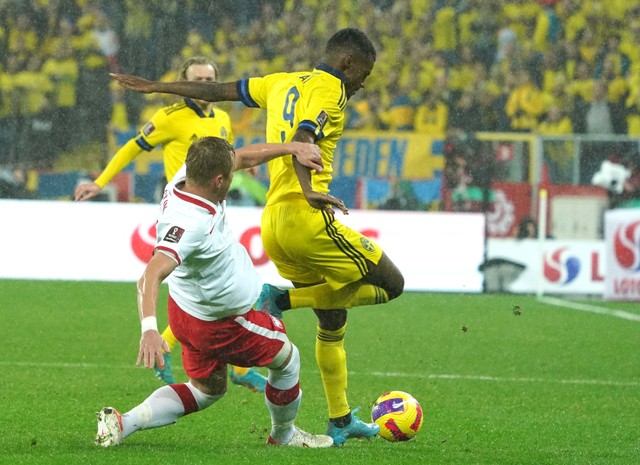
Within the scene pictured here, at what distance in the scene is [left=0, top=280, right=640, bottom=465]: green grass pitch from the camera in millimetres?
5168

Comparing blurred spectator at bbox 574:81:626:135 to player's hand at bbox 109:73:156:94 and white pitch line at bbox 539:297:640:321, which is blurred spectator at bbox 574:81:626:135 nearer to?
white pitch line at bbox 539:297:640:321

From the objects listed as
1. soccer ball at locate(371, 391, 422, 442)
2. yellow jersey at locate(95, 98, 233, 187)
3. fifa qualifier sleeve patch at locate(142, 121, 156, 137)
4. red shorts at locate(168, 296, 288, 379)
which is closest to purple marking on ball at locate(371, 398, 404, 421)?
soccer ball at locate(371, 391, 422, 442)

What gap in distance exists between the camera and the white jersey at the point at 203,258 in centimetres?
436

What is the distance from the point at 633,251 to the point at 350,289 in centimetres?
891

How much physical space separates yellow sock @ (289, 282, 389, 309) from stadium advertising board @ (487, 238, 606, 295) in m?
8.72

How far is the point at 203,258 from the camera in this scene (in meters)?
4.58

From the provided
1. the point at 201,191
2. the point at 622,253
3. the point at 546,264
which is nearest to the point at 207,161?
the point at 201,191

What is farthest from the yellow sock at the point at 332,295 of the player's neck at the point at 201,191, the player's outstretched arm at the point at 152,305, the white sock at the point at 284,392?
the player's outstretched arm at the point at 152,305

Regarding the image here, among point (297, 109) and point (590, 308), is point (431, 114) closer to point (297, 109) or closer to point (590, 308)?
point (590, 308)

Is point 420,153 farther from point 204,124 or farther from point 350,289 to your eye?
point 350,289

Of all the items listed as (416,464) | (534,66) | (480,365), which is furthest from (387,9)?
(416,464)

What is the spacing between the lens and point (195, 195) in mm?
4520

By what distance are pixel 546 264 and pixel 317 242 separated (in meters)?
9.40

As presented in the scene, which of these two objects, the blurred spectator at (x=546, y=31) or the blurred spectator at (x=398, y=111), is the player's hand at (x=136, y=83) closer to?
the blurred spectator at (x=398, y=111)
